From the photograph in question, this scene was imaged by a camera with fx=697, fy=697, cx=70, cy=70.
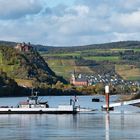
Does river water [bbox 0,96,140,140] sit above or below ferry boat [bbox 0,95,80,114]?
below

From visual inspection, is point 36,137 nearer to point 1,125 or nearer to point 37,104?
point 1,125

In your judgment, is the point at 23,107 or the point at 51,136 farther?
the point at 23,107

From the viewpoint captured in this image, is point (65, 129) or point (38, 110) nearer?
point (65, 129)

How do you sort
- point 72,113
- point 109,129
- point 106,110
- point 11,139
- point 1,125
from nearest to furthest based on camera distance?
1. point 11,139
2. point 109,129
3. point 1,125
4. point 72,113
5. point 106,110

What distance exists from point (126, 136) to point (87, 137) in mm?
3769

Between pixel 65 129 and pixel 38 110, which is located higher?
pixel 38 110

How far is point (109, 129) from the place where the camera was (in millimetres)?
74125

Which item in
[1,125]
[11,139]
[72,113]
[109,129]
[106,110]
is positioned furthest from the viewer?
[106,110]

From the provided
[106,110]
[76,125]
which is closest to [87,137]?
[76,125]

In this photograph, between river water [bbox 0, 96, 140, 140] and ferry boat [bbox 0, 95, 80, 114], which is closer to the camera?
river water [bbox 0, 96, 140, 140]

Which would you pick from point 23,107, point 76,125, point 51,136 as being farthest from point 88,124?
point 23,107

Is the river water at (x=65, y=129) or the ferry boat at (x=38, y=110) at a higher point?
the ferry boat at (x=38, y=110)

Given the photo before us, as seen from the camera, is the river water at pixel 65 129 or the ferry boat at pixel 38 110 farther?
the ferry boat at pixel 38 110

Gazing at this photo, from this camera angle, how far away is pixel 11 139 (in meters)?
62.5
